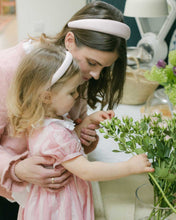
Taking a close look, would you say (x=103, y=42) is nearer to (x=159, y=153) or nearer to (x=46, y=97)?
(x=46, y=97)

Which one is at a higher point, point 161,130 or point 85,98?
point 161,130

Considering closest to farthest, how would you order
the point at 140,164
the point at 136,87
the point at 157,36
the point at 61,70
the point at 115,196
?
the point at 140,164, the point at 61,70, the point at 115,196, the point at 136,87, the point at 157,36

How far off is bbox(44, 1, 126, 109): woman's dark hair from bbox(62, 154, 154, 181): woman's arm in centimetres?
40

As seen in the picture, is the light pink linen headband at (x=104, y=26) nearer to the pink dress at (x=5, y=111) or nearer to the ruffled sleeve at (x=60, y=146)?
the pink dress at (x=5, y=111)

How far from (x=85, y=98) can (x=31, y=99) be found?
0.42 m

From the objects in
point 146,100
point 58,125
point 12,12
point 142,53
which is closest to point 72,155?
point 58,125

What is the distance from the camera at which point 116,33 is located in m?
1.10

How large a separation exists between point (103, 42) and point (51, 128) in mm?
342

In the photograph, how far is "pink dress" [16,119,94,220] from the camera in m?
0.91

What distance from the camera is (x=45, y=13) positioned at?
3.13 m

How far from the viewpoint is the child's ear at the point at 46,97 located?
3.04ft

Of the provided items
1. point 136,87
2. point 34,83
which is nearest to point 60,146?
point 34,83

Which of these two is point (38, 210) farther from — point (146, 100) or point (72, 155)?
point (146, 100)

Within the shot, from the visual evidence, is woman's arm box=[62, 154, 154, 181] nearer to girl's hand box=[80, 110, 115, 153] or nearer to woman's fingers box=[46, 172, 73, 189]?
woman's fingers box=[46, 172, 73, 189]
